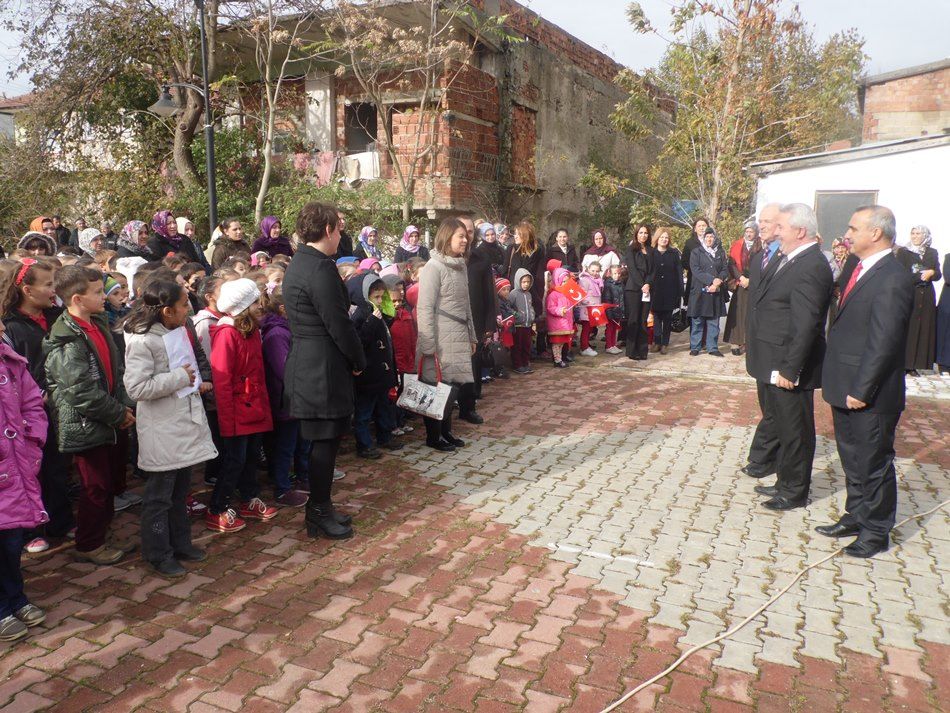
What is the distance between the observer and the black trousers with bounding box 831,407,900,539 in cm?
447

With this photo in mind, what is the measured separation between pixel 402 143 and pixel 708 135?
260 inches

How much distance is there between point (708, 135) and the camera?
1585cm

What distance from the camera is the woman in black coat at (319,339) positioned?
431 centimetres

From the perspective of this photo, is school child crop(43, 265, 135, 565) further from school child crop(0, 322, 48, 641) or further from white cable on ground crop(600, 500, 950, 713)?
white cable on ground crop(600, 500, 950, 713)

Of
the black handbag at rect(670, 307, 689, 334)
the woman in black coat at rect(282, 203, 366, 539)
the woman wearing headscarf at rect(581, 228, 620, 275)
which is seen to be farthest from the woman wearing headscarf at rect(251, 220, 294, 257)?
the black handbag at rect(670, 307, 689, 334)

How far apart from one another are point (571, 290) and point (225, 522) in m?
6.76

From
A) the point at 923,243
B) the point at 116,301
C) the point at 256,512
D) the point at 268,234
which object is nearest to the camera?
the point at 256,512

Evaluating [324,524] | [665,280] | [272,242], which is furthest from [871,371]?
[665,280]

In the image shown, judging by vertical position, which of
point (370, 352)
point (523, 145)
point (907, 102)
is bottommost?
point (370, 352)

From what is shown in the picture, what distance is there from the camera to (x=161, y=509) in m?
4.15

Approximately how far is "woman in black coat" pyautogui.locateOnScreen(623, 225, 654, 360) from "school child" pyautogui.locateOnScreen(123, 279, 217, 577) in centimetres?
808

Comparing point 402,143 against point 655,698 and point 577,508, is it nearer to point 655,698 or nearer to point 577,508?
point 577,508

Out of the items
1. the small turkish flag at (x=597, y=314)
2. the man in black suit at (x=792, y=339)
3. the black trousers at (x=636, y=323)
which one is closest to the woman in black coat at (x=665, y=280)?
the black trousers at (x=636, y=323)

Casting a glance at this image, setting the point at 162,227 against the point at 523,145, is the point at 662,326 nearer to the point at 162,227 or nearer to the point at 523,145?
the point at 523,145
